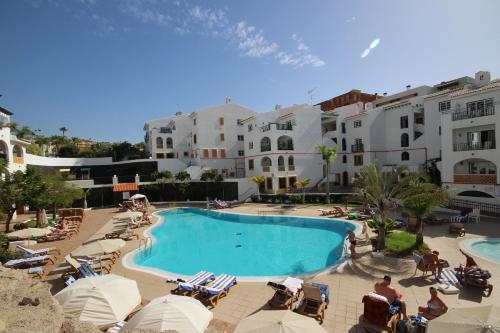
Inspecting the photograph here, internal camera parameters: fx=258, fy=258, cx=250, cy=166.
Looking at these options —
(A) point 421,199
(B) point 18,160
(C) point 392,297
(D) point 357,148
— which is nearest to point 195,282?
(C) point 392,297

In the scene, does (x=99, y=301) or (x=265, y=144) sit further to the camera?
(x=265, y=144)

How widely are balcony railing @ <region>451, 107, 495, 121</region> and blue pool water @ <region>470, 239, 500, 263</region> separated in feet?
43.4

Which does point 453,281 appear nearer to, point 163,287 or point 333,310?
point 333,310

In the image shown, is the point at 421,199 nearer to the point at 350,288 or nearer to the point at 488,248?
the point at 488,248

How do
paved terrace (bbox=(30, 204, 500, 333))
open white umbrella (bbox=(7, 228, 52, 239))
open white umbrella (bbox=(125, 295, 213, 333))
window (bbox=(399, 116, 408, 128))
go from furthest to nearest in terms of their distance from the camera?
window (bbox=(399, 116, 408, 128)), open white umbrella (bbox=(7, 228, 52, 239)), paved terrace (bbox=(30, 204, 500, 333)), open white umbrella (bbox=(125, 295, 213, 333))

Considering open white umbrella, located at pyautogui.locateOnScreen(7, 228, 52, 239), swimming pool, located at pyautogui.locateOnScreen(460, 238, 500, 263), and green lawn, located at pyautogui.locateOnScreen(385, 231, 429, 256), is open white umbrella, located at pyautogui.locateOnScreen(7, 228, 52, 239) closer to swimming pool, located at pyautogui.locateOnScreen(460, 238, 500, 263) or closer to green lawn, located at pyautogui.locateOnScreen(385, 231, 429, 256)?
green lawn, located at pyautogui.locateOnScreen(385, 231, 429, 256)

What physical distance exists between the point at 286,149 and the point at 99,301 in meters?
32.9

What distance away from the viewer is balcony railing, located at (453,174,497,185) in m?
21.8

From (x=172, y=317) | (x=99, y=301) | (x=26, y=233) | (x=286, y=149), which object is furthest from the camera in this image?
(x=286, y=149)

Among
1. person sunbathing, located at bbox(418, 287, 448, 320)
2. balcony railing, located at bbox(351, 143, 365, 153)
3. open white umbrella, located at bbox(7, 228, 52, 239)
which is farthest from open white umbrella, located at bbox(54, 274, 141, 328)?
balcony railing, located at bbox(351, 143, 365, 153)

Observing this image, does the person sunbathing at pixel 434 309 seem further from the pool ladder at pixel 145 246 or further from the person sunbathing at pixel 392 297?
the pool ladder at pixel 145 246

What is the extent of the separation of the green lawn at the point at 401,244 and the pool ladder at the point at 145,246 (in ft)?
44.7

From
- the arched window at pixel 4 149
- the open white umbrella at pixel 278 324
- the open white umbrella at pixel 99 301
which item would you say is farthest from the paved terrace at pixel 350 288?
the arched window at pixel 4 149

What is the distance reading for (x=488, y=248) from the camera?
45.2 feet
